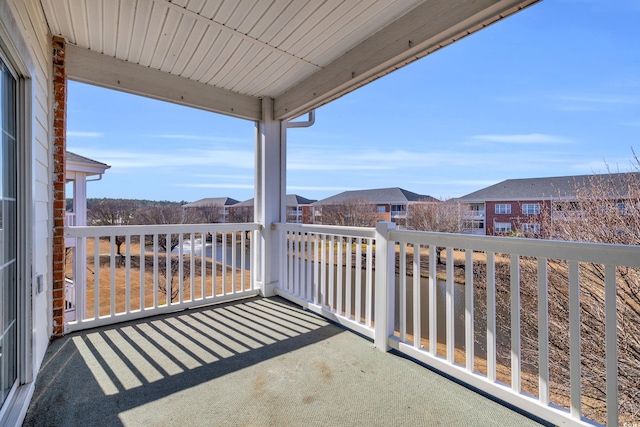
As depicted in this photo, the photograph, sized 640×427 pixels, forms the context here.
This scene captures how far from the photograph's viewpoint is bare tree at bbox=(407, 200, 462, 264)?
2.22m

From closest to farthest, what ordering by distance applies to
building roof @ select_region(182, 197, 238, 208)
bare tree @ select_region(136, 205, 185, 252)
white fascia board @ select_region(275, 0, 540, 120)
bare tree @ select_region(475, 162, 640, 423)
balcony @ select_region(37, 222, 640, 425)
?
balcony @ select_region(37, 222, 640, 425)
white fascia board @ select_region(275, 0, 540, 120)
bare tree @ select_region(136, 205, 185, 252)
bare tree @ select_region(475, 162, 640, 423)
building roof @ select_region(182, 197, 238, 208)

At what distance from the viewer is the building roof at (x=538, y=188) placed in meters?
2.57

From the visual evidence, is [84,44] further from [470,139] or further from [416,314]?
[470,139]

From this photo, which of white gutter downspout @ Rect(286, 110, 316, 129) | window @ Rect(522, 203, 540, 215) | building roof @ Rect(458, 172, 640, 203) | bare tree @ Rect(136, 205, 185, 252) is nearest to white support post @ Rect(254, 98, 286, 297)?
white gutter downspout @ Rect(286, 110, 316, 129)

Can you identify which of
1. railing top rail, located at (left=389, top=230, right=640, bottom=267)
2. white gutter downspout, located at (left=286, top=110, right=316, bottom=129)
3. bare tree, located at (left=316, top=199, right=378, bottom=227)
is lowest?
railing top rail, located at (left=389, top=230, right=640, bottom=267)

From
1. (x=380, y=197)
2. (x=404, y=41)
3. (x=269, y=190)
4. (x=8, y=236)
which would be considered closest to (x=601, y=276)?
(x=380, y=197)

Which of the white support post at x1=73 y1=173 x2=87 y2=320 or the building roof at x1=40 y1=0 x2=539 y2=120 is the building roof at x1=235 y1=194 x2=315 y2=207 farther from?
the white support post at x1=73 y1=173 x2=87 y2=320

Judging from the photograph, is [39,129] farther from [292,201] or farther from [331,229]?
[292,201]

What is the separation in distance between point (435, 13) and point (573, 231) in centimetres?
326

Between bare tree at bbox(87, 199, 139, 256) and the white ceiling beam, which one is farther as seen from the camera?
bare tree at bbox(87, 199, 139, 256)

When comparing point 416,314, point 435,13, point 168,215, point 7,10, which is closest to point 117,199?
point 168,215

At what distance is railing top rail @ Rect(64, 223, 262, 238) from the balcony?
12mm

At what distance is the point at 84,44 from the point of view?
8.14 feet

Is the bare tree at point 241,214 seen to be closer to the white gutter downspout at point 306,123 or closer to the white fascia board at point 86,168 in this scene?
the white gutter downspout at point 306,123
